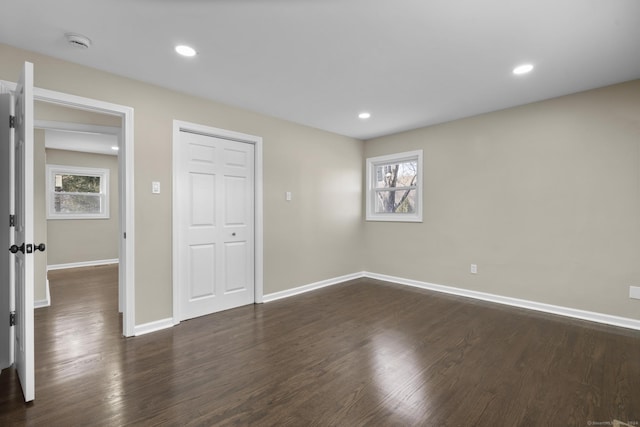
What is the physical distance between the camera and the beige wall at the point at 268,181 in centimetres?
273

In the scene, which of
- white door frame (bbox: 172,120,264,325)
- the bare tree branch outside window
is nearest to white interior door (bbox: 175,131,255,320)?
white door frame (bbox: 172,120,264,325)

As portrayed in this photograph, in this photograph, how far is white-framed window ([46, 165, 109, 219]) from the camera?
250 inches

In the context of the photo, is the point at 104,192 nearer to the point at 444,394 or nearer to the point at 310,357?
the point at 310,357

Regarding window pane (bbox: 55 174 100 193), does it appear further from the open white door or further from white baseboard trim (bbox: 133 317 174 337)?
the open white door

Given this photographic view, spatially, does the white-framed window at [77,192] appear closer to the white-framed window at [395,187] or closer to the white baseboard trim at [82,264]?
the white baseboard trim at [82,264]

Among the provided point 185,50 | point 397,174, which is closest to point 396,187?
point 397,174

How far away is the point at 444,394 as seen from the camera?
6.34 feet

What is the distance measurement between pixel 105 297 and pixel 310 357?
3456mm

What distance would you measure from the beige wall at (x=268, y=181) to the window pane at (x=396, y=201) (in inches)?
15.0

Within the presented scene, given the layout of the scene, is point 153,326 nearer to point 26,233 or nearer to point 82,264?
point 26,233

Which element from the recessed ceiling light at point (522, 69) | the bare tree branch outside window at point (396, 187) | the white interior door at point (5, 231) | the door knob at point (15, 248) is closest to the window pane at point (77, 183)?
the white interior door at point (5, 231)

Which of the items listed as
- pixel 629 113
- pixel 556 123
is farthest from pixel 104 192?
pixel 629 113

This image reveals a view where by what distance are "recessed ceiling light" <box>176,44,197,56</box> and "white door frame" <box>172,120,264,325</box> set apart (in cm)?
92

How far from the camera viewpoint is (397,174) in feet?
16.8
